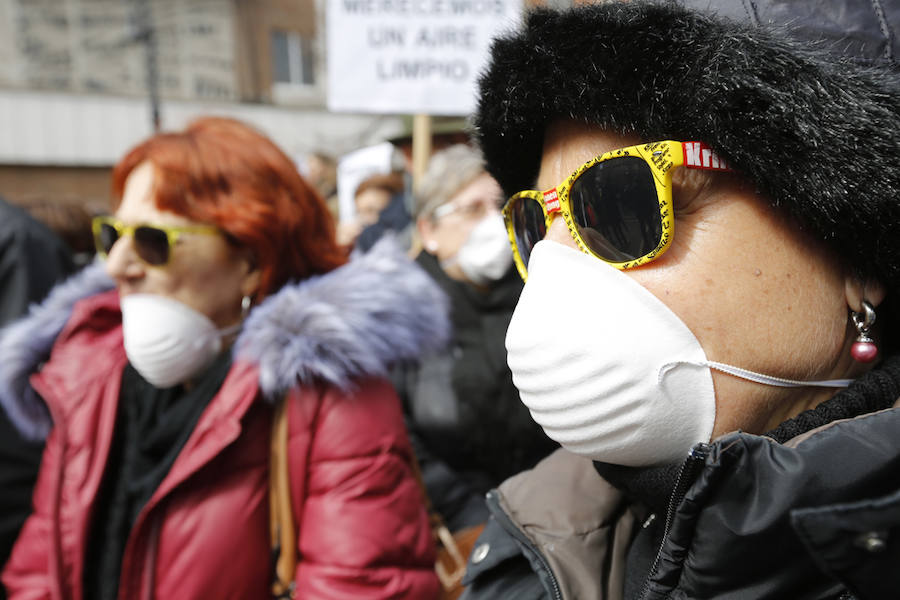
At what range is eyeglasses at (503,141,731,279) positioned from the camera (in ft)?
3.23

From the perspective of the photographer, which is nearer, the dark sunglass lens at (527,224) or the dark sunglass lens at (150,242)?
the dark sunglass lens at (527,224)

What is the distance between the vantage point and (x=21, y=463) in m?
2.29

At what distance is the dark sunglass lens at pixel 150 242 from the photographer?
1937mm

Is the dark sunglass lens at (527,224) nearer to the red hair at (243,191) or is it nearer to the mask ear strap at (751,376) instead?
the mask ear strap at (751,376)

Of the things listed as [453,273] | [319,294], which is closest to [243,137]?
[319,294]

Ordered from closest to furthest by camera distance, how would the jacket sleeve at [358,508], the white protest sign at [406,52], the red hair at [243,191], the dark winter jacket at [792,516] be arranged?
1. the dark winter jacket at [792,516]
2. the jacket sleeve at [358,508]
3. the red hair at [243,191]
4. the white protest sign at [406,52]

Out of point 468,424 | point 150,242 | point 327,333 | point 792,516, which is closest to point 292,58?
point 468,424

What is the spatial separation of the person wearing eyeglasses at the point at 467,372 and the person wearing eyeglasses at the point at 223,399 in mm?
483

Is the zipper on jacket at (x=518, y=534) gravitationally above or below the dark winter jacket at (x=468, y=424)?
above

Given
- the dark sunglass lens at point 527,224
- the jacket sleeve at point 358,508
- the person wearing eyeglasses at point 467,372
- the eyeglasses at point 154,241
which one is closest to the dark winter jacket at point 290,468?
the jacket sleeve at point 358,508

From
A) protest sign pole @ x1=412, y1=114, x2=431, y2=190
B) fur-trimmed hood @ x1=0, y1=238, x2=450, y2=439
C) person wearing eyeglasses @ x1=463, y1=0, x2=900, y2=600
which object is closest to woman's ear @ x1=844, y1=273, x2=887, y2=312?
person wearing eyeglasses @ x1=463, y1=0, x2=900, y2=600

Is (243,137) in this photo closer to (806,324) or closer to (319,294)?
(319,294)

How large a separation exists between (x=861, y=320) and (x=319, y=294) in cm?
138

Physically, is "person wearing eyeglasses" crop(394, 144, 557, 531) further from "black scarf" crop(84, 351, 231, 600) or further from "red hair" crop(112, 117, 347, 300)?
"black scarf" crop(84, 351, 231, 600)
